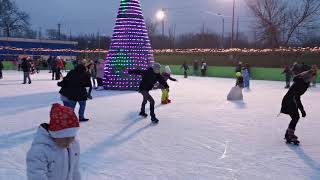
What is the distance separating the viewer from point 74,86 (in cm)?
742

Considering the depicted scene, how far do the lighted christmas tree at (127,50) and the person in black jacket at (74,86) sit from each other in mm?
7321

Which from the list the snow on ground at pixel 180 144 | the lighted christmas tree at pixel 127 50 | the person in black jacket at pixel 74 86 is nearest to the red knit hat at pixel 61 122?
the snow on ground at pixel 180 144

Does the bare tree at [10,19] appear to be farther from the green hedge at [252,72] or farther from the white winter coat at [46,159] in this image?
the white winter coat at [46,159]

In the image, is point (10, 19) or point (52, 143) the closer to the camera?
point (52, 143)

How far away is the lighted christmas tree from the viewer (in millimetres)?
14961

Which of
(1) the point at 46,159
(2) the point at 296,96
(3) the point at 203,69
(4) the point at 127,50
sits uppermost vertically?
(4) the point at 127,50

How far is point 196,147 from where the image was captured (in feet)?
19.3

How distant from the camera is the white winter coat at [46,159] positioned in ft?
7.36

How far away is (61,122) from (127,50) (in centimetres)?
1287

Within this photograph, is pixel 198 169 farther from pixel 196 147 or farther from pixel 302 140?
pixel 302 140

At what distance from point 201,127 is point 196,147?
5.63 ft

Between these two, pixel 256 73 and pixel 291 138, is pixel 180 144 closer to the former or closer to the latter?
pixel 291 138

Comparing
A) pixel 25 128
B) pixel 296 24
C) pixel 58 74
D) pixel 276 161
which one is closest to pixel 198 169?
pixel 276 161

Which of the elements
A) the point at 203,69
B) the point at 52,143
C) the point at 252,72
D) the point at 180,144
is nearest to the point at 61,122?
the point at 52,143
